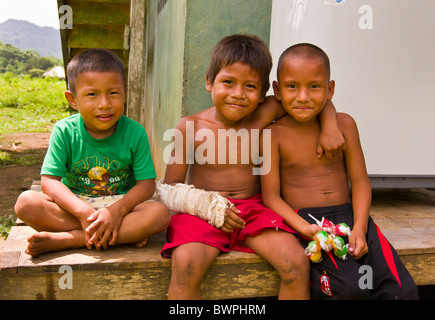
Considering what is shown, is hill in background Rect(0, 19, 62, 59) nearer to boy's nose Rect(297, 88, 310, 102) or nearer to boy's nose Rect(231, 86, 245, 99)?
boy's nose Rect(231, 86, 245, 99)

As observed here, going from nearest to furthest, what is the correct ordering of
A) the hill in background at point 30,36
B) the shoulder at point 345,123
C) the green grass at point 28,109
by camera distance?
the shoulder at point 345,123 → the green grass at point 28,109 → the hill in background at point 30,36

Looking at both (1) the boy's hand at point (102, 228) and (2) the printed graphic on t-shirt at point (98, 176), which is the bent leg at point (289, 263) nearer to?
(1) the boy's hand at point (102, 228)

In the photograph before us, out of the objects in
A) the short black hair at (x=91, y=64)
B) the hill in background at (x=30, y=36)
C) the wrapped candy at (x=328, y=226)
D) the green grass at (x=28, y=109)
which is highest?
the hill in background at (x=30, y=36)

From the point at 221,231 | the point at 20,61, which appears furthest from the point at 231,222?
the point at 20,61

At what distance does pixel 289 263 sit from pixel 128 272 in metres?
0.71

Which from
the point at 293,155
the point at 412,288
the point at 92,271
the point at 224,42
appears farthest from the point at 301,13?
the point at 92,271

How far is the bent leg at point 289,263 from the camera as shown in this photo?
1877mm

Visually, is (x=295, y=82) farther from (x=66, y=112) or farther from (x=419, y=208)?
(x=66, y=112)

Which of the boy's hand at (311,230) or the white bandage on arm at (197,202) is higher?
the white bandage on arm at (197,202)

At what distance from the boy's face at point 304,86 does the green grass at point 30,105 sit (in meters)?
8.44

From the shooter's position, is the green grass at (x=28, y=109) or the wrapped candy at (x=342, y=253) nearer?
the wrapped candy at (x=342, y=253)

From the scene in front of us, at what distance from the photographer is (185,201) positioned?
2066mm

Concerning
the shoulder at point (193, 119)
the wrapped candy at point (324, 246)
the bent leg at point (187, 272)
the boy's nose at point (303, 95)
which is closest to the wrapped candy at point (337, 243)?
the wrapped candy at point (324, 246)

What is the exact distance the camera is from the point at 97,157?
211cm
